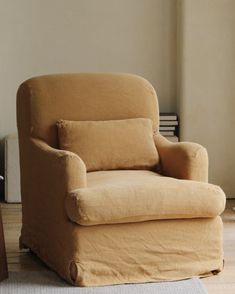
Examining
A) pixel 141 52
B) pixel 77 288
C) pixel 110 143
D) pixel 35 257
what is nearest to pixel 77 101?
pixel 110 143

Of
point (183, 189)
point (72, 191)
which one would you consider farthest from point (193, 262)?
point (72, 191)

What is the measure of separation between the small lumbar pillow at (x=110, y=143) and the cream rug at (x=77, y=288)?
69 centimetres

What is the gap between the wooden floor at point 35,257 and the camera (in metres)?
2.99

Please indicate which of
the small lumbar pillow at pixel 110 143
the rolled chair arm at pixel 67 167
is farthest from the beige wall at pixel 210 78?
the rolled chair arm at pixel 67 167

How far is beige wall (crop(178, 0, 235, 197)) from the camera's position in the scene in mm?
4559

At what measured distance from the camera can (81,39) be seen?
4.78 m

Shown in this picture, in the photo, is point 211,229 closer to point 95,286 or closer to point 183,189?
point 183,189

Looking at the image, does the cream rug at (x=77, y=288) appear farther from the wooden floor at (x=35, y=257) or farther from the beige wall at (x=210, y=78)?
the beige wall at (x=210, y=78)

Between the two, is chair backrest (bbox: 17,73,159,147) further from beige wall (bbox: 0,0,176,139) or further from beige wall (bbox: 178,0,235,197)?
beige wall (bbox: 0,0,176,139)

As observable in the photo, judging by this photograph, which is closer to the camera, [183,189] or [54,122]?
[183,189]

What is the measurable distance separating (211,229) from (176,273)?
0.26 m

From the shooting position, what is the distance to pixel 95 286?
2918mm

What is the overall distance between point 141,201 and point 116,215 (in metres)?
0.13

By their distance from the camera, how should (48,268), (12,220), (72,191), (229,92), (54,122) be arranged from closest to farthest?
(72,191)
(48,268)
(54,122)
(12,220)
(229,92)
